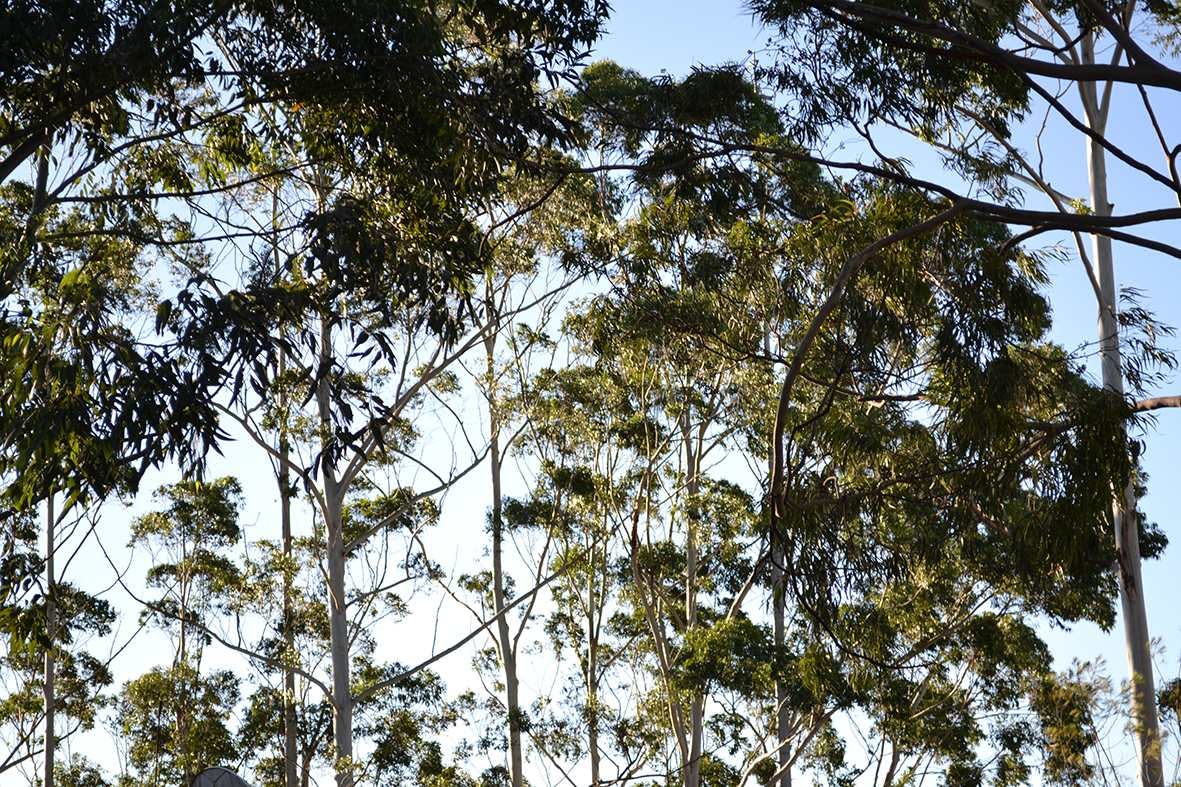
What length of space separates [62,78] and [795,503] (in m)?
3.33

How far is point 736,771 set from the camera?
14188 millimetres

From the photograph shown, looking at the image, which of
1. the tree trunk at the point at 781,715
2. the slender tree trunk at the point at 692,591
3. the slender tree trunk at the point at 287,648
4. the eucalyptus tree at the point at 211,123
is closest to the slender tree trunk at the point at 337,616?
the slender tree trunk at the point at 287,648

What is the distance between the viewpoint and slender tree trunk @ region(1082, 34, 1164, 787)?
9.91 meters

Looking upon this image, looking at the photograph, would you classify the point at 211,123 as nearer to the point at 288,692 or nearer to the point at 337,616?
the point at 337,616

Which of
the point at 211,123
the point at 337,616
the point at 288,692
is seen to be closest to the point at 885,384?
the point at 211,123

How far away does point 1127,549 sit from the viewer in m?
10.8

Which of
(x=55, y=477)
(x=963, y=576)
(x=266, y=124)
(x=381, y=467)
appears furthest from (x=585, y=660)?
(x=55, y=477)

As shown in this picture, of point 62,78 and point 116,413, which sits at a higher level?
point 62,78

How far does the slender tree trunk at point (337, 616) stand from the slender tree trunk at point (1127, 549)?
23.0ft

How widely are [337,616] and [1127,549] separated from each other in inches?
297

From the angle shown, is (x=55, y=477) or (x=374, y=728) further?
(x=374, y=728)

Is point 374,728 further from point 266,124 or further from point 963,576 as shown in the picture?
point 266,124

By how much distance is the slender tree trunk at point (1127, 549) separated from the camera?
991 centimetres

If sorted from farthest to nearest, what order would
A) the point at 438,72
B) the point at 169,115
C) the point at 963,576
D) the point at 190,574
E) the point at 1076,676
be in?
the point at 190,574, the point at 963,576, the point at 1076,676, the point at 169,115, the point at 438,72
